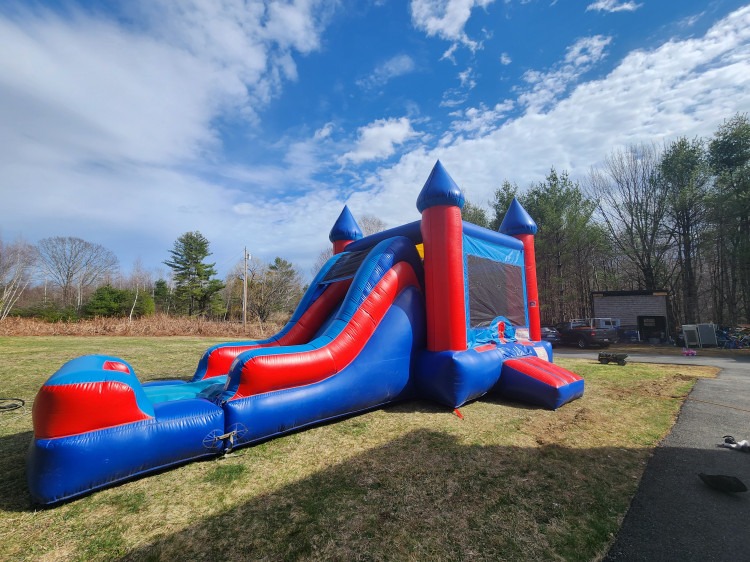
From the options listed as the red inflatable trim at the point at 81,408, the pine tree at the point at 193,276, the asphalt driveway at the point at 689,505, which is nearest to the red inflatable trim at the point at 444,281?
the asphalt driveway at the point at 689,505

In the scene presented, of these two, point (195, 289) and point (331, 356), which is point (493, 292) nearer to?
point (331, 356)

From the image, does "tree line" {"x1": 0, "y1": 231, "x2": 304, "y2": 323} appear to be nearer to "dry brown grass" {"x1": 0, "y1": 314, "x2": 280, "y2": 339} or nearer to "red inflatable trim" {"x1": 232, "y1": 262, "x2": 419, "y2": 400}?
"dry brown grass" {"x1": 0, "y1": 314, "x2": 280, "y2": 339}

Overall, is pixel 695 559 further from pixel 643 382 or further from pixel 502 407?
pixel 643 382

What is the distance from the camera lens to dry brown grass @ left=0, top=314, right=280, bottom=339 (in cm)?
1553

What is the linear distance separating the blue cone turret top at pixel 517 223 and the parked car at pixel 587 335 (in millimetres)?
11572

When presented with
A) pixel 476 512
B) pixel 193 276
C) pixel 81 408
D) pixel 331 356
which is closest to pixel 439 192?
pixel 331 356

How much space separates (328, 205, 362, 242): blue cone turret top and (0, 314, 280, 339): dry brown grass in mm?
12739

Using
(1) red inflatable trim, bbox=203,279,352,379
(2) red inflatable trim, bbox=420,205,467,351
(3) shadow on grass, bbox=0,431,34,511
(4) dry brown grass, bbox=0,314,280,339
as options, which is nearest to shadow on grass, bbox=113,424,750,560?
(3) shadow on grass, bbox=0,431,34,511

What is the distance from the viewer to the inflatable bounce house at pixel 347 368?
2.36 metres

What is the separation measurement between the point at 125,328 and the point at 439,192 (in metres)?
18.3

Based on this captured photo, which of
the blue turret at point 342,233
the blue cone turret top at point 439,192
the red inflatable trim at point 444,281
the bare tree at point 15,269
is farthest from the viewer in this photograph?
the bare tree at point 15,269

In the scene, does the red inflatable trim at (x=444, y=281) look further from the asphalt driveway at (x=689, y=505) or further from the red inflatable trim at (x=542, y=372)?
the asphalt driveway at (x=689, y=505)

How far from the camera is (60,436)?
2244mm

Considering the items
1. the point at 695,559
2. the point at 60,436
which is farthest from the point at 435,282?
the point at 60,436
